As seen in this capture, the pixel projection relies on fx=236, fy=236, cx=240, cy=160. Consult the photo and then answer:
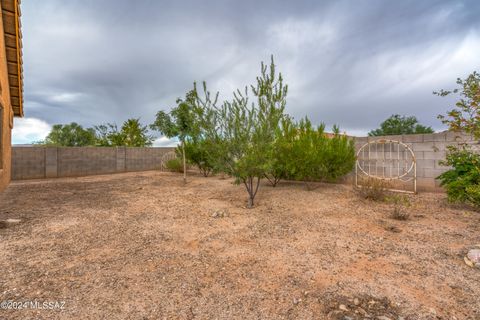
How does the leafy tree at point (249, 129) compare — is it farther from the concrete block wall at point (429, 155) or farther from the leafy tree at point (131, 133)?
the leafy tree at point (131, 133)

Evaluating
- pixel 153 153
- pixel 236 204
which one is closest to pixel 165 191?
pixel 236 204

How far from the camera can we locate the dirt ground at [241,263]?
2137 mm

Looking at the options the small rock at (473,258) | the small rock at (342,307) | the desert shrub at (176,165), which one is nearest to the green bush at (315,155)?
the small rock at (473,258)

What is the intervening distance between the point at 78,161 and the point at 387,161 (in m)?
15.7

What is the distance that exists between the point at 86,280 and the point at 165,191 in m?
5.75

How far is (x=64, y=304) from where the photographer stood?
217cm

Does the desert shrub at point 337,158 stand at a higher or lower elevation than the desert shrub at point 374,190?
higher

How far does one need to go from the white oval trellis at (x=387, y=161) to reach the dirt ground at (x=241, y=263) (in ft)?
7.12

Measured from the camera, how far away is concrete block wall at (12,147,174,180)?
39.8ft

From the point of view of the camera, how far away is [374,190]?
6125 mm

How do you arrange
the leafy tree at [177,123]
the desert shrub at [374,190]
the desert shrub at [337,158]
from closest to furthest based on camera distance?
the desert shrub at [374,190]
the desert shrub at [337,158]
the leafy tree at [177,123]

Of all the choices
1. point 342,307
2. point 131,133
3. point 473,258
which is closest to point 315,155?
point 473,258

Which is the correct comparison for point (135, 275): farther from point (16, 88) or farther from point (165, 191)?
point (16, 88)

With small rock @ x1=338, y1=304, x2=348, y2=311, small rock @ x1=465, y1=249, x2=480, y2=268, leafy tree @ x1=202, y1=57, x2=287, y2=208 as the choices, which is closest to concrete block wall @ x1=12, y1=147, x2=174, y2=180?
leafy tree @ x1=202, y1=57, x2=287, y2=208
